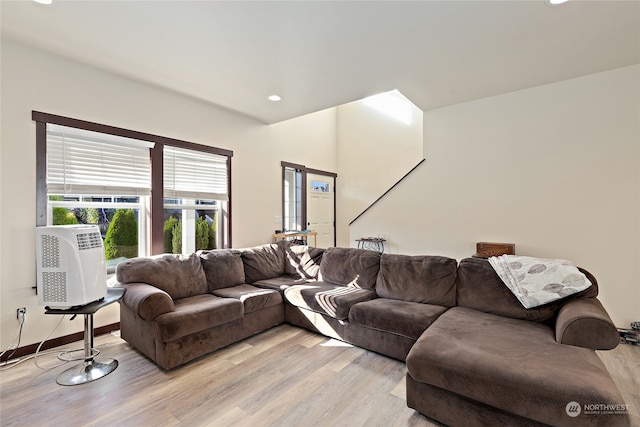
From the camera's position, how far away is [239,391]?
2.07 m

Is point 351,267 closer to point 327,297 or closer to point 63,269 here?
point 327,297

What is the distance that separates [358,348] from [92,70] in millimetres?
3746

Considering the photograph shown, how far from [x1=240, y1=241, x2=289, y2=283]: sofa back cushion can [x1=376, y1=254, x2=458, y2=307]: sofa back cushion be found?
1405 mm

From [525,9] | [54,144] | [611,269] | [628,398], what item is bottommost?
[628,398]

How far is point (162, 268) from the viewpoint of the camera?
2.90 m

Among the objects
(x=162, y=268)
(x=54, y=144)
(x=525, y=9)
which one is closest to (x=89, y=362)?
(x=162, y=268)

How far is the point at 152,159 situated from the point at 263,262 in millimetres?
1783

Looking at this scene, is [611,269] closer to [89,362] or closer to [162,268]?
[162,268]

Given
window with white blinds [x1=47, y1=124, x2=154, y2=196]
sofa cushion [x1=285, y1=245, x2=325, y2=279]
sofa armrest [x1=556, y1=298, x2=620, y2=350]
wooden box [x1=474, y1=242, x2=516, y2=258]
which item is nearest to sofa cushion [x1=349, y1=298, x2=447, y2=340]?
sofa armrest [x1=556, y1=298, x2=620, y2=350]

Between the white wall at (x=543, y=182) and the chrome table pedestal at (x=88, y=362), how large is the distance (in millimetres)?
3669

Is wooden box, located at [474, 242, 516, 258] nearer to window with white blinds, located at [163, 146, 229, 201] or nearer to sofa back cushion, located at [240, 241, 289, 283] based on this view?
sofa back cushion, located at [240, 241, 289, 283]

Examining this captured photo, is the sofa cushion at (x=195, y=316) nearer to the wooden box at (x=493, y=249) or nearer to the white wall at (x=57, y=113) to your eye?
the white wall at (x=57, y=113)

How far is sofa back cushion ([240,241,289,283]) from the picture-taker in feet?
11.9

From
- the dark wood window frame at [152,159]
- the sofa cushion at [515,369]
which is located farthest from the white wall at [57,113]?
the sofa cushion at [515,369]
